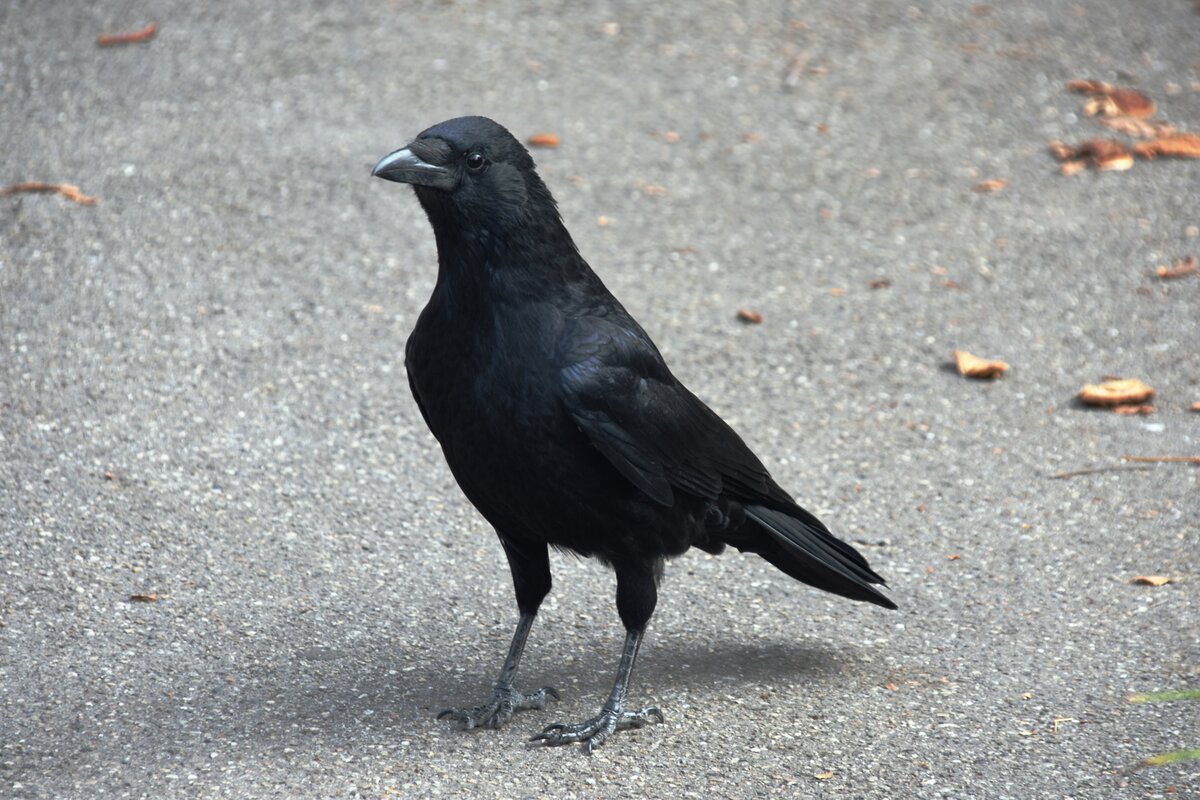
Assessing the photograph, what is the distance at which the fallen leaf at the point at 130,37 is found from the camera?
8.51m

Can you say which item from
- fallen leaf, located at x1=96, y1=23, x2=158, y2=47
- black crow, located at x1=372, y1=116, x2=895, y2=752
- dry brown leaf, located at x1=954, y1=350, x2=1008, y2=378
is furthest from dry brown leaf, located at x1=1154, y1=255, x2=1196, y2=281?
fallen leaf, located at x1=96, y1=23, x2=158, y2=47

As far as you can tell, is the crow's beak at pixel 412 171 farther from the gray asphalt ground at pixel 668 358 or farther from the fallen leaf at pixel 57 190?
the fallen leaf at pixel 57 190

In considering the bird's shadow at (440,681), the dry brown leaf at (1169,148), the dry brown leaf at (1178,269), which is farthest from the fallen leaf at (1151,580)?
the dry brown leaf at (1169,148)

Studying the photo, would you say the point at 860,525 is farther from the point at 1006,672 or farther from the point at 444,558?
the point at 444,558

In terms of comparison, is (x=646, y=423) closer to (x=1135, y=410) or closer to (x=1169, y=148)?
(x=1135, y=410)

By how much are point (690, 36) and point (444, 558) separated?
A: 5461 mm

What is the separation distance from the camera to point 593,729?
3.77 m

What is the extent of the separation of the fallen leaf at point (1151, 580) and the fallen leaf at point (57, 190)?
534cm

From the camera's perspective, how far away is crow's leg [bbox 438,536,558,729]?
3.83 meters

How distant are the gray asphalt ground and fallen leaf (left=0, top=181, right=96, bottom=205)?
0.09 metres

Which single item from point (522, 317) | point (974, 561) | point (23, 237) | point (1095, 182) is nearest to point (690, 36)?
point (1095, 182)

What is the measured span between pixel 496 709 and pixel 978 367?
129 inches

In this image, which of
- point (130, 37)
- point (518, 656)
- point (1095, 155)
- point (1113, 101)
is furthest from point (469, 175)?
point (1113, 101)

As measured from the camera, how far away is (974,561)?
4.88 meters
